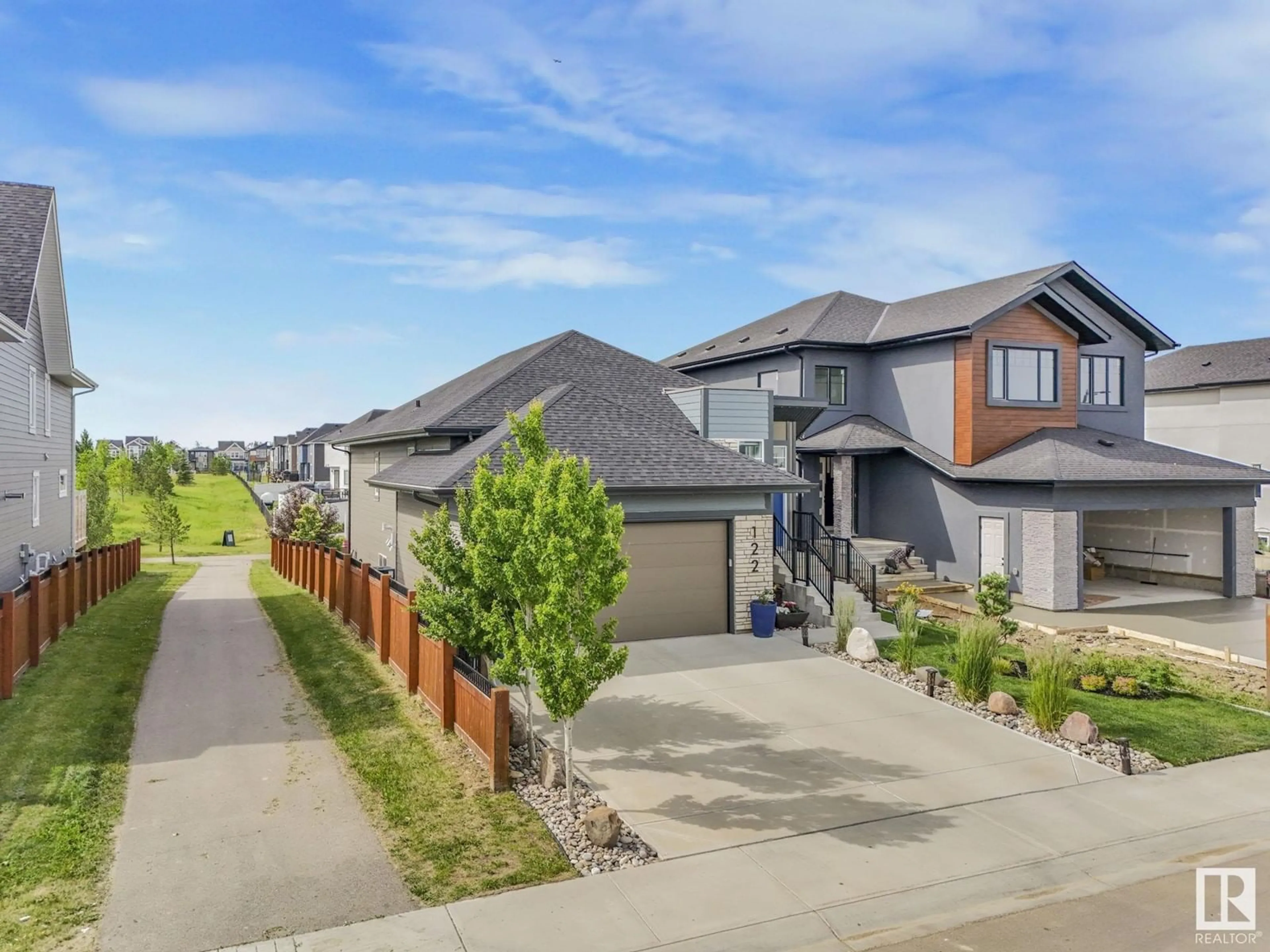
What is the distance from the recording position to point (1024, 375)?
2377 cm

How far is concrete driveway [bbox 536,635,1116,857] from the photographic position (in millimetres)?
7844

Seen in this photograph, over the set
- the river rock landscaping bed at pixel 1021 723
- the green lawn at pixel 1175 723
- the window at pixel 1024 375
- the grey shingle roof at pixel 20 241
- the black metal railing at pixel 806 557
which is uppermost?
the grey shingle roof at pixel 20 241

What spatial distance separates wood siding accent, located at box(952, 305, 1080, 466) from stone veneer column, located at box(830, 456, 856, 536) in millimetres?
3233

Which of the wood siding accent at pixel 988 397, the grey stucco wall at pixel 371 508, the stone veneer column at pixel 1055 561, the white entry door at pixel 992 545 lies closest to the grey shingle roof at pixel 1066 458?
the wood siding accent at pixel 988 397

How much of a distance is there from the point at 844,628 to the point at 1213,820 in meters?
6.94

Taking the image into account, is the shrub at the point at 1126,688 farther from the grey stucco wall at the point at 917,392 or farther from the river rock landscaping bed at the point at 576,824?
the grey stucco wall at the point at 917,392

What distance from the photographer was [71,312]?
21828mm

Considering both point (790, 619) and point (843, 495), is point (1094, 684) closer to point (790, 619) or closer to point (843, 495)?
point (790, 619)

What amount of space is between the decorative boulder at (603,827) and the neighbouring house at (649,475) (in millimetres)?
6134

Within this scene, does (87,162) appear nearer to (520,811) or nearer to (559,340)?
(559,340)

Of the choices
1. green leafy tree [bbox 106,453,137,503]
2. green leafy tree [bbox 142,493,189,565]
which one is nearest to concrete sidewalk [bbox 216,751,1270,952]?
green leafy tree [bbox 142,493,189,565]

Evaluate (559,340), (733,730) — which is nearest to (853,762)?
(733,730)

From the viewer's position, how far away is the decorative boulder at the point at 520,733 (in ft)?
30.9

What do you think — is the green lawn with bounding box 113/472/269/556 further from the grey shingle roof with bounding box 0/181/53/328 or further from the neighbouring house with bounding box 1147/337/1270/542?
the neighbouring house with bounding box 1147/337/1270/542
